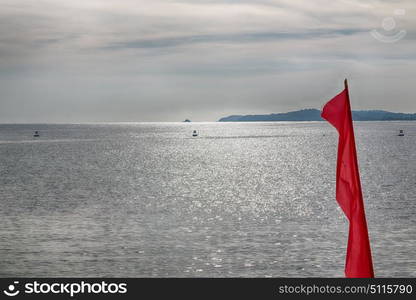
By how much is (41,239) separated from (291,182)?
222ft

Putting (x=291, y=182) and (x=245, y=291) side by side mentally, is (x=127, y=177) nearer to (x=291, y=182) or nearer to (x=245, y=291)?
(x=291, y=182)

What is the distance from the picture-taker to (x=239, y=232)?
6247 centimetres

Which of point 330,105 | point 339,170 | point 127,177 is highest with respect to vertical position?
point 127,177

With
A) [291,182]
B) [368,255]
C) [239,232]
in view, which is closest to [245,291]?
[368,255]

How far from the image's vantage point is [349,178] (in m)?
13.5

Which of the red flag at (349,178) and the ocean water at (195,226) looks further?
the ocean water at (195,226)

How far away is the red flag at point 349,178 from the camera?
43.7 feet

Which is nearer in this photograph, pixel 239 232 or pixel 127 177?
pixel 239 232

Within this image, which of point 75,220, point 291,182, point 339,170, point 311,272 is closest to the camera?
point 339,170

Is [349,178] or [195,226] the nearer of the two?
[349,178]

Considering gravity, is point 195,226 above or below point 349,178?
above

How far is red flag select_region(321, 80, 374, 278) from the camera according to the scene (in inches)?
525

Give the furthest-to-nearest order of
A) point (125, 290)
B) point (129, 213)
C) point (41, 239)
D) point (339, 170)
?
point (129, 213), point (41, 239), point (125, 290), point (339, 170)

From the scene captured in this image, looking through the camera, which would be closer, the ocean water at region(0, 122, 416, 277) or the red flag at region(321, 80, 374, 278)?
the red flag at region(321, 80, 374, 278)
